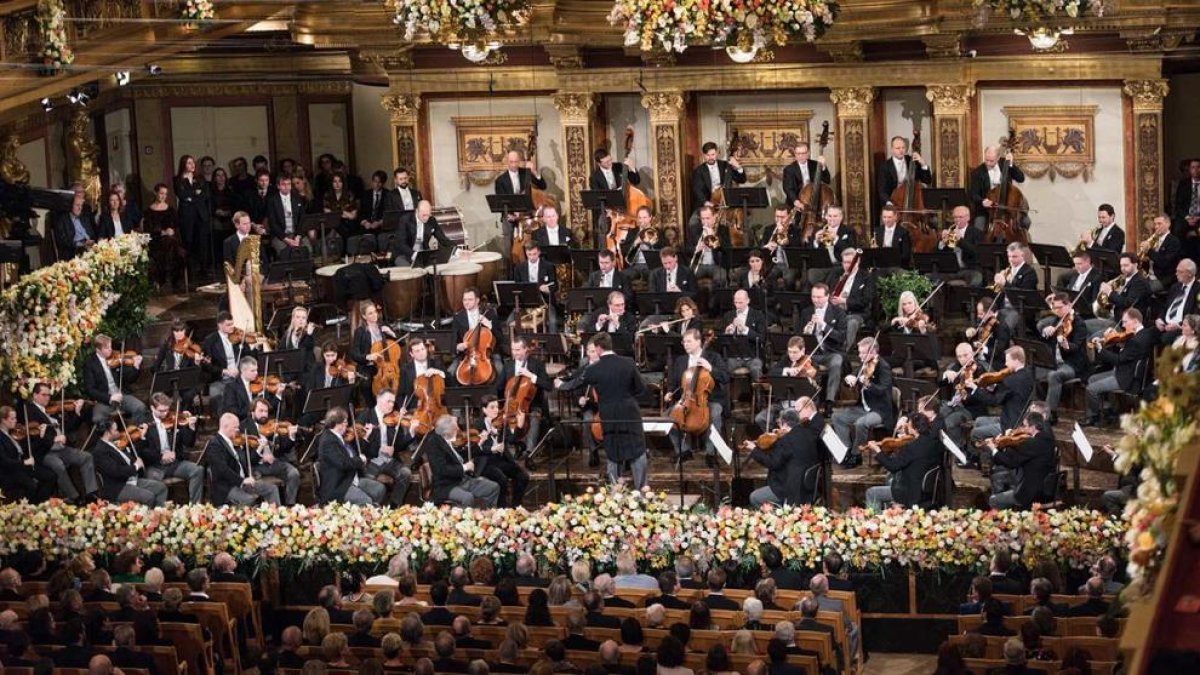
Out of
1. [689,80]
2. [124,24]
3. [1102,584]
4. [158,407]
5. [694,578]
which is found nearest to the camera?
[1102,584]

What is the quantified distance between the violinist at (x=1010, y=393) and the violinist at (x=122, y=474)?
21.4ft

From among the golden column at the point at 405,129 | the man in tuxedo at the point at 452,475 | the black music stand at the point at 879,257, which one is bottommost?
the man in tuxedo at the point at 452,475

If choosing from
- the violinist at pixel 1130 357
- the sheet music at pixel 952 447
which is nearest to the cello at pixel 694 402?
the sheet music at pixel 952 447

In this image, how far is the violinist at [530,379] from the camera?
59.8 ft

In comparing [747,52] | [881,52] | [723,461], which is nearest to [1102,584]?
[723,461]

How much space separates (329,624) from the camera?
14.2 meters

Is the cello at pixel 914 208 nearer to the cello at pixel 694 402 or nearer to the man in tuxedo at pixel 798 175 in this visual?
the man in tuxedo at pixel 798 175

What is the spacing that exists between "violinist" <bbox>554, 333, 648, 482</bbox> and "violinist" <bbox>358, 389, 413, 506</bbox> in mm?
1587

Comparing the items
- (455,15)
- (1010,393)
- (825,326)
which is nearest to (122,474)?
(455,15)

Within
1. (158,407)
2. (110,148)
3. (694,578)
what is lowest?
(694,578)

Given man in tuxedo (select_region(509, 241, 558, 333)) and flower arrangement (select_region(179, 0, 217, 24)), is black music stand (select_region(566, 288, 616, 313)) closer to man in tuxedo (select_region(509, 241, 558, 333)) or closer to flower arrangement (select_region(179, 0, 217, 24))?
man in tuxedo (select_region(509, 241, 558, 333))

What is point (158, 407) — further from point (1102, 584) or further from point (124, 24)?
point (1102, 584)

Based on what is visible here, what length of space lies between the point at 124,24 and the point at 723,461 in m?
7.86

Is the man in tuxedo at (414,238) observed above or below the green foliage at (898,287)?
above
